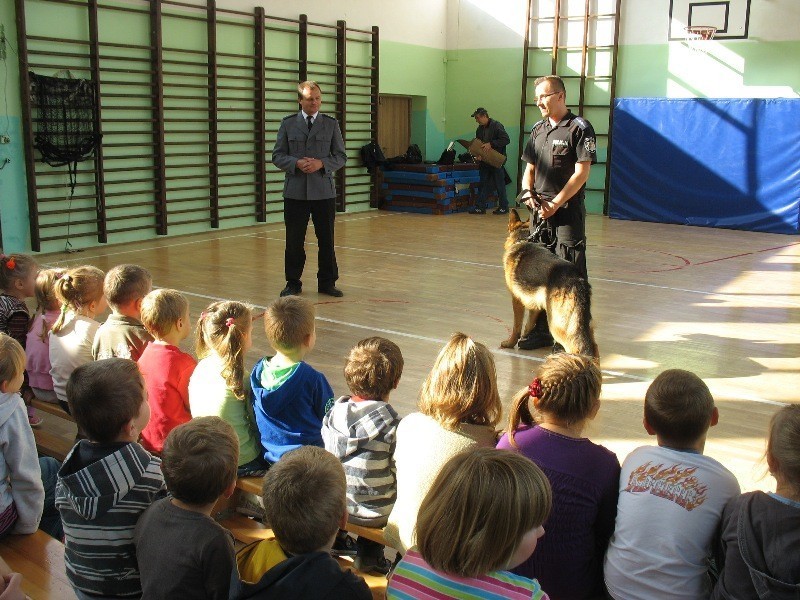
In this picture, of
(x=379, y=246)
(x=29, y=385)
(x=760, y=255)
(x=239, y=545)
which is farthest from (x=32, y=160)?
(x=760, y=255)

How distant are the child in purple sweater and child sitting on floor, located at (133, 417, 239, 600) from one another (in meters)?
0.79

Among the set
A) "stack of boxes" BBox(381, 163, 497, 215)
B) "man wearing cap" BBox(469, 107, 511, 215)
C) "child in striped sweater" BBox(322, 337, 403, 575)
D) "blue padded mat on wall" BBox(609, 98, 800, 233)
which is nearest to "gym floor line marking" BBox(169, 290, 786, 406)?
"child in striped sweater" BBox(322, 337, 403, 575)

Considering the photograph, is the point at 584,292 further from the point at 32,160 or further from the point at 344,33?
the point at 344,33

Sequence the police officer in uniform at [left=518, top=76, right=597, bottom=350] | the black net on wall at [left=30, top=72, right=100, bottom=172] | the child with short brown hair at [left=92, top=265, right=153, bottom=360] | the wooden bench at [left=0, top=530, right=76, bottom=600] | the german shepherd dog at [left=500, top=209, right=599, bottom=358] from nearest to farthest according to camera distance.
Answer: the wooden bench at [left=0, top=530, right=76, bottom=600] → the child with short brown hair at [left=92, top=265, right=153, bottom=360] → the german shepherd dog at [left=500, top=209, right=599, bottom=358] → the police officer in uniform at [left=518, top=76, right=597, bottom=350] → the black net on wall at [left=30, top=72, right=100, bottom=172]

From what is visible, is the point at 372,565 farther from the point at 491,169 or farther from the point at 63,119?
the point at 491,169

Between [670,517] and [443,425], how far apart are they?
0.63m

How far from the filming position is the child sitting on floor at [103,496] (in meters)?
1.99

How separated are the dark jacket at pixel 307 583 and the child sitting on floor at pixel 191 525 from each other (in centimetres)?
21

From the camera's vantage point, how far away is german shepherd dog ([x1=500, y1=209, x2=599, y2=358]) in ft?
15.1

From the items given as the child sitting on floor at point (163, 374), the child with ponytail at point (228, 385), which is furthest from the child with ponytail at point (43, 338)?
the child with ponytail at point (228, 385)

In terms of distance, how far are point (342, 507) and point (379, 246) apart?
8036 mm

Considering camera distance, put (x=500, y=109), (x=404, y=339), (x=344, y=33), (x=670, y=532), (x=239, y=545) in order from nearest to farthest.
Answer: (x=670, y=532) < (x=239, y=545) < (x=404, y=339) < (x=344, y=33) < (x=500, y=109)

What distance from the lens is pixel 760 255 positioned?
368 inches

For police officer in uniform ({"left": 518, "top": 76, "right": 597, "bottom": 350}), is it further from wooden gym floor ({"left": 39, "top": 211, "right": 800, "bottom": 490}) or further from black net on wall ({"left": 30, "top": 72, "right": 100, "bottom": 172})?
black net on wall ({"left": 30, "top": 72, "right": 100, "bottom": 172})
